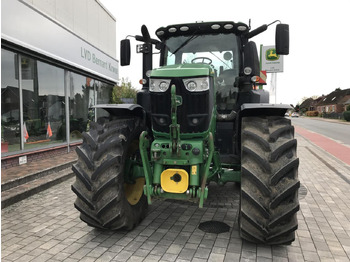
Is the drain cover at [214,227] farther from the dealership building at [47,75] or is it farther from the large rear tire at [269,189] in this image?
the dealership building at [47,75]

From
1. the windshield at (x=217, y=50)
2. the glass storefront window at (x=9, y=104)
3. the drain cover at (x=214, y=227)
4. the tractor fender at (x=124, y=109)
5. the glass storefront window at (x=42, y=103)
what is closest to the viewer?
the tractor fender at (x=124, y=109)

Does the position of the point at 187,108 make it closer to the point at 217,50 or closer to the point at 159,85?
the point at 159,85

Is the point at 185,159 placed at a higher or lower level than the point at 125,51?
lower

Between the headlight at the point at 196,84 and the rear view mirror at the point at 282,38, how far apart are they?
1.42m

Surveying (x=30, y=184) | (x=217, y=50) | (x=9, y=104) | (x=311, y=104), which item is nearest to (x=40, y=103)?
(x=9, y=104)

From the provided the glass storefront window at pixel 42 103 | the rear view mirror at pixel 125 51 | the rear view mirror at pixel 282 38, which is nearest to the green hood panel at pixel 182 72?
the rear view mirror at pixel 282 38

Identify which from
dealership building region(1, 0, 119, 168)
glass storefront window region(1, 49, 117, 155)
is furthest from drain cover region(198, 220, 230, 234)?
glass storefront window region(1, 49, 117, 155)

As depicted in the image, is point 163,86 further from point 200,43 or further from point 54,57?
point 54,57

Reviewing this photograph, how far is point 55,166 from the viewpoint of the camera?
280 inches

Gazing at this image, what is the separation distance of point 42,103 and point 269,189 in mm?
7684

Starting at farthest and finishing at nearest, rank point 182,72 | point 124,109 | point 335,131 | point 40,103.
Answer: point 335,131, point 40,103, point 124,109, point 182,72

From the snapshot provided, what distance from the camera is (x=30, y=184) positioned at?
584cm

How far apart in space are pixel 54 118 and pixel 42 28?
9.25 ft

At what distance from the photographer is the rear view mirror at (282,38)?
13.2 ft
